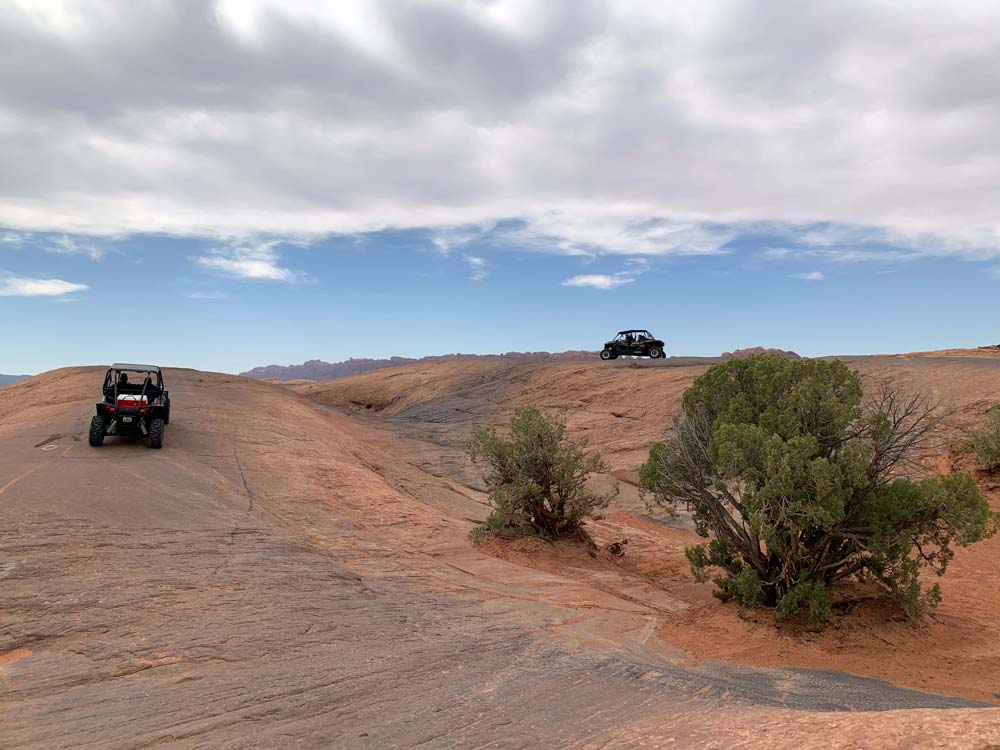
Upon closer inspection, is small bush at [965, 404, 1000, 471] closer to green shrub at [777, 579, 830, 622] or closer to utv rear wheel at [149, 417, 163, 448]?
green shrub at [777, 579, 830, 622]

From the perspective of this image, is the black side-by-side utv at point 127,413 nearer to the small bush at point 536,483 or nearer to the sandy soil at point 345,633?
the sandy soil at point 345,633

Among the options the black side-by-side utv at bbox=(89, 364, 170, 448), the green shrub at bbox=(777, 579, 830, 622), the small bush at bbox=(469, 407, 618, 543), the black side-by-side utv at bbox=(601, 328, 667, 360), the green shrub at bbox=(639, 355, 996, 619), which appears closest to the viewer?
the green shrub at bbox=(639, 355, 996, 619)

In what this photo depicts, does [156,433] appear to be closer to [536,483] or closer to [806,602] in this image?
[536,483]

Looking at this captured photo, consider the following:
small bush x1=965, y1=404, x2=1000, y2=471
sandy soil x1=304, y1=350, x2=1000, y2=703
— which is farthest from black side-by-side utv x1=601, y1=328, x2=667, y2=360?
small bush x1=965, y1=404, x2=1000, y2=471

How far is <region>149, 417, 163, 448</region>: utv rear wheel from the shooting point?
16298 millimetres

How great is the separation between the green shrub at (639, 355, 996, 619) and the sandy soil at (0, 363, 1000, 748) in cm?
84

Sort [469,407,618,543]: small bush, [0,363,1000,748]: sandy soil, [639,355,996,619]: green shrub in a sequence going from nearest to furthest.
Answer: [0,363,1000,748]: sandy soil → [639,355,996,619]: green shrub → [469,407,618,543]: small bush

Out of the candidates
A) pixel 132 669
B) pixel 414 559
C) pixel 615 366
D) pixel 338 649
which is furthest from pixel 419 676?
pixel 615 366

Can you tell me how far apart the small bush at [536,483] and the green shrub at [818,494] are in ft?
13.3

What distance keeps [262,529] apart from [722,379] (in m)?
8.27

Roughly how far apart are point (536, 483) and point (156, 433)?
31.3ft

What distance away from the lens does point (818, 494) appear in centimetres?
834

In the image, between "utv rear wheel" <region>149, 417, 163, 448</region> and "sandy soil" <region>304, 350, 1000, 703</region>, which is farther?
"utv rear wheel" <region>149, 417, 163, 448</region>

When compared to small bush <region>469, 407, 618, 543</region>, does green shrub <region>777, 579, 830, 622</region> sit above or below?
below
